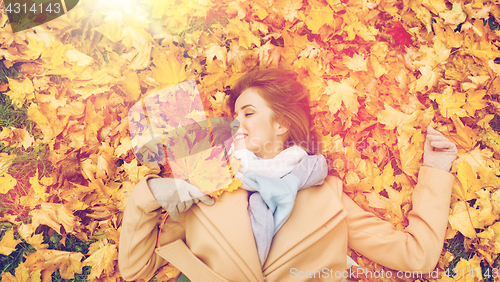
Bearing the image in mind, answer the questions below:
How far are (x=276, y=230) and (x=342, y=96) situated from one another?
1062mm

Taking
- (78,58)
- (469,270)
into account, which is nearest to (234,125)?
(78,58)

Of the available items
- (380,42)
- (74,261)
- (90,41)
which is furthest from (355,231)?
(90,41)

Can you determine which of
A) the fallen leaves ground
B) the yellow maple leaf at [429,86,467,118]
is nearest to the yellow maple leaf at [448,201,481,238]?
the fallen leaves ground

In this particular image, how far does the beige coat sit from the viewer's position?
1.46 m

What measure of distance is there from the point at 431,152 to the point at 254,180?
4.04ft

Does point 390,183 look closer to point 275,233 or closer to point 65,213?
point 275,233

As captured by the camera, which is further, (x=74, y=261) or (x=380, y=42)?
(x=380, y=42)

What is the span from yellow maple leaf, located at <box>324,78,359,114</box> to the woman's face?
0.41 metres

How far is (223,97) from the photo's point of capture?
1965 millimetres

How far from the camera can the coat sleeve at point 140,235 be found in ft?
A: 4.72

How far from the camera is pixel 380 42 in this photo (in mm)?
1878

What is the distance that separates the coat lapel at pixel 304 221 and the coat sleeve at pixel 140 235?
712 mm

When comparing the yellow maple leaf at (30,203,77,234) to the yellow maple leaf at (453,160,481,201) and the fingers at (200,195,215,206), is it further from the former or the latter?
the yellow maple leaf at (453,160,481,201)

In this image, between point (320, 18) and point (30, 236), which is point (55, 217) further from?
A: point (320, 18)
